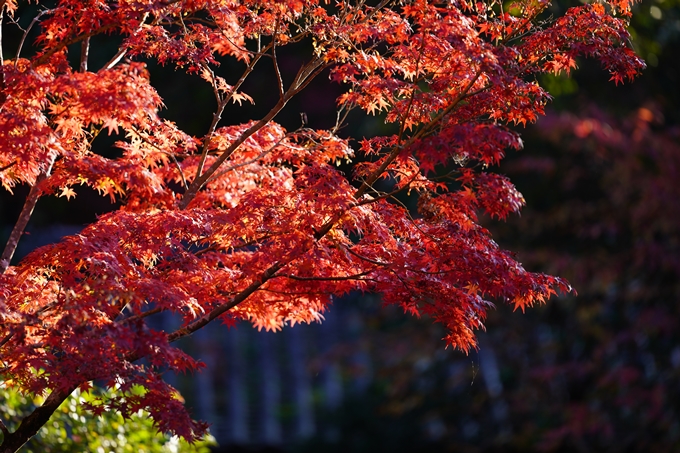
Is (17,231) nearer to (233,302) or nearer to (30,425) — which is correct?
(30,425)

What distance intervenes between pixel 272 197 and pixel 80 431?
8.50ft

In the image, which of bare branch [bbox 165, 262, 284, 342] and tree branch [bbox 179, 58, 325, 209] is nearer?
bare branch [bbox 165, 262, 284, 342]

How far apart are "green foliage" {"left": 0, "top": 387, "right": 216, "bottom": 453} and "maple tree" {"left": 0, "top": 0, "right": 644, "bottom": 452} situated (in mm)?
1423

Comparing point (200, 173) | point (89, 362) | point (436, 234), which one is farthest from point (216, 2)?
point (89, 362)

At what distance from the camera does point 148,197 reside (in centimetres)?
436

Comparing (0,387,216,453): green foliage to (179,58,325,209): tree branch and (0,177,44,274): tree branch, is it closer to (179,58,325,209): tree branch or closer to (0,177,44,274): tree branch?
(0,177,44,274): tree branch

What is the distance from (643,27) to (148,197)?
821 centimetres

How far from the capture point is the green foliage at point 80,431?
202 inches

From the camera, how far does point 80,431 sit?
17.4 feet

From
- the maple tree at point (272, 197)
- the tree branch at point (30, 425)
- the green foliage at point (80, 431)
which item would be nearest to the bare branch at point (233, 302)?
the maple tree at point (272, 197)

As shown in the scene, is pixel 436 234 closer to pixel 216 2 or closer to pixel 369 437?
pixel 216 2

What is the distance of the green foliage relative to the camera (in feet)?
16.8

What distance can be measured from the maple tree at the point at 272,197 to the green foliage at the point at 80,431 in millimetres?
1423

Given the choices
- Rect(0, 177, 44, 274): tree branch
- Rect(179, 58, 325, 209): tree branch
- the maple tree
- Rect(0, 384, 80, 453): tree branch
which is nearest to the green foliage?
Rect(0, 384, 80, 453): tree branch
